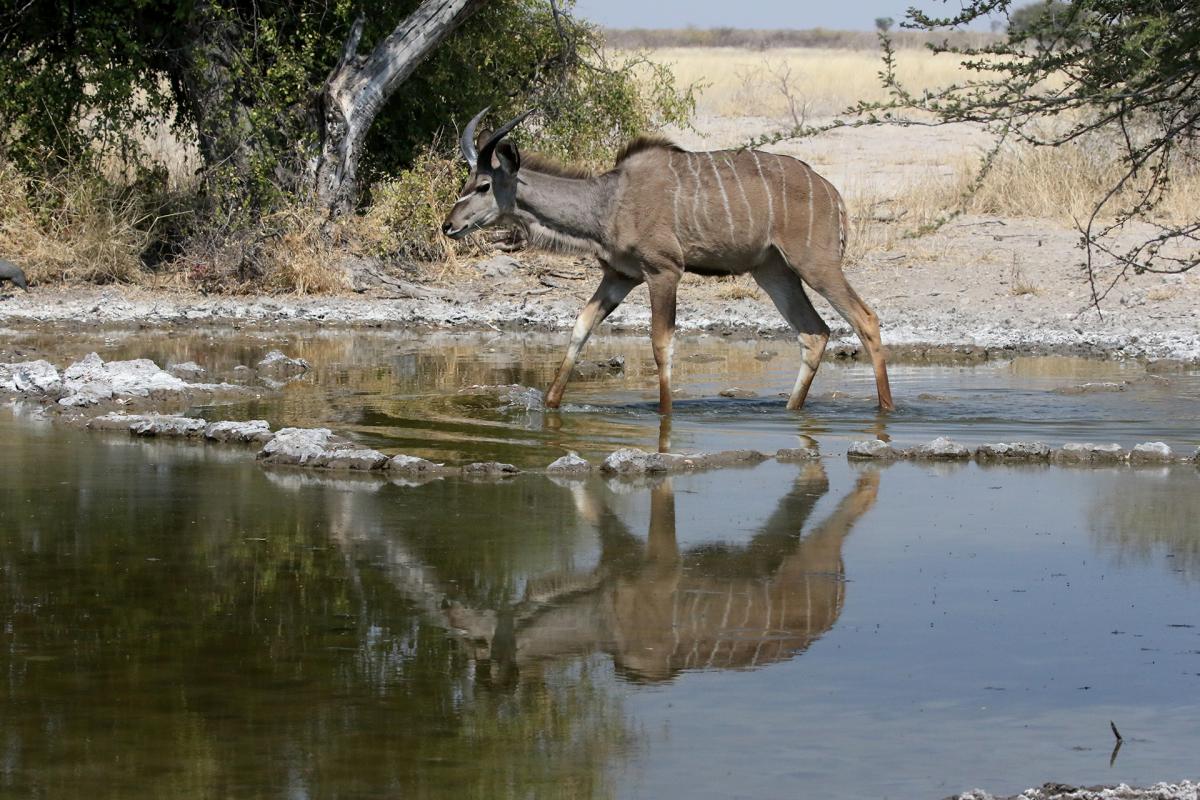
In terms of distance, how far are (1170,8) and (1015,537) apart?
3128 mm

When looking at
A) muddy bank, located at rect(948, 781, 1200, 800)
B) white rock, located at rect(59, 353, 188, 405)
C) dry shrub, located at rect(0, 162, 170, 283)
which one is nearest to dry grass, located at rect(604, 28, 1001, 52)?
dry shrub, located at rect(0, 162, 170, 283)

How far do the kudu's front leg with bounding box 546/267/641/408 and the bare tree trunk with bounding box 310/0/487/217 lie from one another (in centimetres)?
657

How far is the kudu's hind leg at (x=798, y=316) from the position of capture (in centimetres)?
1073

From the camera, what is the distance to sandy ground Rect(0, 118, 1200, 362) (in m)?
14.3

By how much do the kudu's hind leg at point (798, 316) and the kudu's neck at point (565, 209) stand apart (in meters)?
1.23

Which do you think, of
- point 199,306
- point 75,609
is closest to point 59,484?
point 75,609

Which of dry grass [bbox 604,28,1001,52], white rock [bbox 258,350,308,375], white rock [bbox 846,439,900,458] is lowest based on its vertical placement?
white rock [bbox 846,439,900,458]

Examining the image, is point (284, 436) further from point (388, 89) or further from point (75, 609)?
point (388, 89)

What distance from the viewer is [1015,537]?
21.4 ft

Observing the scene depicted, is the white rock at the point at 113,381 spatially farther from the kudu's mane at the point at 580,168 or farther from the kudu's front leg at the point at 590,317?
the kudu's mane at the point at 580,168

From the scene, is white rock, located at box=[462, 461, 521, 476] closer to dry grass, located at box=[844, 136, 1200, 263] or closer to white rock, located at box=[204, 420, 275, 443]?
white rock, located at box=[204, 420, 275, 443]

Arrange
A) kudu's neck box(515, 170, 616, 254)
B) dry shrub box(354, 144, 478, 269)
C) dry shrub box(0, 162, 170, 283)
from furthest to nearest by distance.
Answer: dry shrub box(354, 144, 478, 269) → dry shrub box(0, 162, 170, 283) → kudu's neck box(515, 170, 616, 254)

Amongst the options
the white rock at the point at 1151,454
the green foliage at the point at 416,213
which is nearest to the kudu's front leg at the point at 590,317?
the white rock at the point at 1151,454

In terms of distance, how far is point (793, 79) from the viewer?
47.7m
